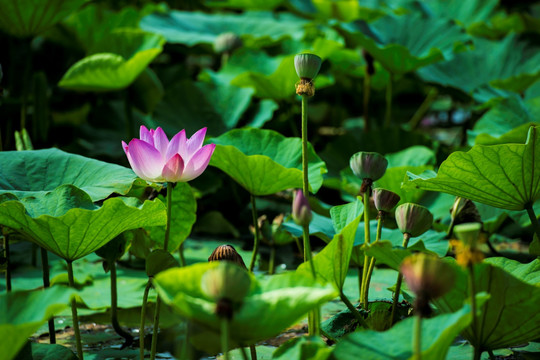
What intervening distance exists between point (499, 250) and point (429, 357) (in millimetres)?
1085

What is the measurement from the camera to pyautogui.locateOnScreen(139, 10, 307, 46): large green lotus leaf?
2.43 metres

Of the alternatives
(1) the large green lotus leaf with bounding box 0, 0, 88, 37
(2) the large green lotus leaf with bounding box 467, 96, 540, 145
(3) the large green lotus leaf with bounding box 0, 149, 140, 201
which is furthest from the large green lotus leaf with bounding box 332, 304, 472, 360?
(1) the large green lotus leaf with bounding box 0, 0, 88, 37

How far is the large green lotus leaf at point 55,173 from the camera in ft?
3.71

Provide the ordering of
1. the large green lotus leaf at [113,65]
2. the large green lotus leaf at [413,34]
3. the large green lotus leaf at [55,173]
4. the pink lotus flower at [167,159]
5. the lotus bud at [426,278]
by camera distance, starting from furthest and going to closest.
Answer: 1. the large green lotus leaf at [413,34]
2. the large green lotus leaf at [113,65]
3. the large green lotus leaf at [55,173]
4. the pink lotus flower at [167,159]
5. the lotus bud at [426,278]

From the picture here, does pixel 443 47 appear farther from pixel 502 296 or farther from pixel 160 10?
pixel 502 296

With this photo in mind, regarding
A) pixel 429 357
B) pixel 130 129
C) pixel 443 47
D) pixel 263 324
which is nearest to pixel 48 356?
pixel 263 324

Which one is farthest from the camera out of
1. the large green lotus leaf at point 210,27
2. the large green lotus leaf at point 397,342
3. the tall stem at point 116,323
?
the large green lotus leaf at point 210,27

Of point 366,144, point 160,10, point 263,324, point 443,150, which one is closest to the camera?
point 263,324

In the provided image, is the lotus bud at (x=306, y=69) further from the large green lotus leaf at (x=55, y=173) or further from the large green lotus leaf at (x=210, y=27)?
the large green lotus leaf at (x=210, y=27)

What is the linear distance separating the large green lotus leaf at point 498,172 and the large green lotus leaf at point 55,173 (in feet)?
1.70

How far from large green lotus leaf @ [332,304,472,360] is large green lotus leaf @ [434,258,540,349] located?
0.29 ft

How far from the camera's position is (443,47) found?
2305 mm

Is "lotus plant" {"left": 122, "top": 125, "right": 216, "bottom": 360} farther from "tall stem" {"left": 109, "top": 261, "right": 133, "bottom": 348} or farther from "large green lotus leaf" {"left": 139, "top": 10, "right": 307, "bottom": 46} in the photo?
"large green lotus leaf" {"left": 139, "top": 10, "right": 307, "bottom": 46}

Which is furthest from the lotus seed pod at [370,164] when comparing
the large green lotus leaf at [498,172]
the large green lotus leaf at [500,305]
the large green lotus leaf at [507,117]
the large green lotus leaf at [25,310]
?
the large green lotus leaf at [507,117]
